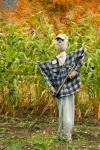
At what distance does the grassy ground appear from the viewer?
20.0 ft

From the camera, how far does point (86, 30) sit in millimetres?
8867

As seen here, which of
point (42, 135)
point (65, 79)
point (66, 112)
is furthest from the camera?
point (42, 135)

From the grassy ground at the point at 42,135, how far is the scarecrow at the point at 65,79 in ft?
0.86

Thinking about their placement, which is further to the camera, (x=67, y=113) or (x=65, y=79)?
(x=67, y=113)

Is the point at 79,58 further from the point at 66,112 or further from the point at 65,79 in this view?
the point at 66,112

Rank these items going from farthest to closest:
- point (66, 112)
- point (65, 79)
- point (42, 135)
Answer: point (42, 135) → point (66, 112) → point (65, 79)

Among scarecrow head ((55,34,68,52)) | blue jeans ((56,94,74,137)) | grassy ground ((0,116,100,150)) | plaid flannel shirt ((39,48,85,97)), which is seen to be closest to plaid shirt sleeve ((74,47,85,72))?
plaid flannel shirt ((39,48,85,97))

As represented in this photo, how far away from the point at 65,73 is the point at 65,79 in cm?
11

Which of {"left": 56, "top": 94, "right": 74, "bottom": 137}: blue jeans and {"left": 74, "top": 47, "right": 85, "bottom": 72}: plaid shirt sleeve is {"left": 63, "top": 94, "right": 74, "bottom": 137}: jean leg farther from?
{"left": 74, "top": 47, "right": 85, "bottom": 72}: plaid shirt sleeve

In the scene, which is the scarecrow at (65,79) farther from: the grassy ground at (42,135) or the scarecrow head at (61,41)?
the grassy ground at (42,135)

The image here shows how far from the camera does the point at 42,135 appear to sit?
22.2ft

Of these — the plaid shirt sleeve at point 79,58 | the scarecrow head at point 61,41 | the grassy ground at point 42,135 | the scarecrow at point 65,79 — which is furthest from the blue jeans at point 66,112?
the scarecrow head at point 61,41

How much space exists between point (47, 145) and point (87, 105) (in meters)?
2.88

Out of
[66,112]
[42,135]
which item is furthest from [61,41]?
[42,135]
